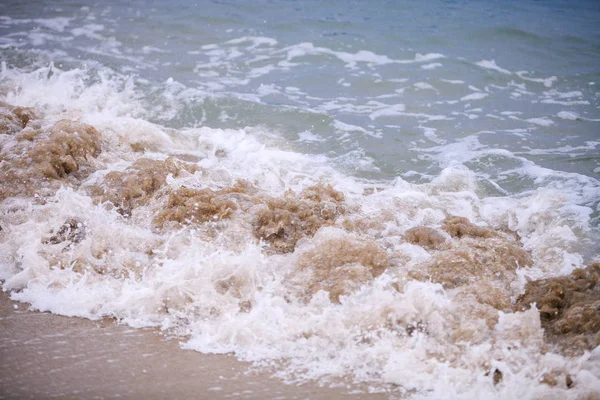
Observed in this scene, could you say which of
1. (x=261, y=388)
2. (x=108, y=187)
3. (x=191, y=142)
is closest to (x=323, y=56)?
(x=191, y=142)

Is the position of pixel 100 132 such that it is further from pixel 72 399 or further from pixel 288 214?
pixel 72 399

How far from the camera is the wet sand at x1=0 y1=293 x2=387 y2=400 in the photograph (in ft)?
9.26

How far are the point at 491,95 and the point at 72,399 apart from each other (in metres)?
6.91

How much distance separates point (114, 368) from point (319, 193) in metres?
2.41

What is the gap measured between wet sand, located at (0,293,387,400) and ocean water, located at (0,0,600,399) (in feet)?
0.36

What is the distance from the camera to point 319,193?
4914 millimetres

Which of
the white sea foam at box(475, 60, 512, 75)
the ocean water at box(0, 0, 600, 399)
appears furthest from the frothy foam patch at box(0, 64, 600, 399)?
the white sea foam at box(475, 60, 512, 75)

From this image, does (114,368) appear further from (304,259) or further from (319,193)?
(319,193)

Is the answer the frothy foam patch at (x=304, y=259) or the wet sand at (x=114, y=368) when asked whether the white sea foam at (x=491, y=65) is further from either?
the wet sand at (x=114, y=368)

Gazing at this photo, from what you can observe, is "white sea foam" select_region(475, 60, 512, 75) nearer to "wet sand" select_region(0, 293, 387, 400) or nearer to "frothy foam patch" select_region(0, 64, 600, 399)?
"frothy foam patch" select_region(0, 64, 600, 399)

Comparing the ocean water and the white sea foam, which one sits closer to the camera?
the ocean water

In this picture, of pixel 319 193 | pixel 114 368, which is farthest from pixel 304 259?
pixel 114 368

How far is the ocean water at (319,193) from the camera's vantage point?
3.23 meters

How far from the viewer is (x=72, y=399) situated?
9.02 feet
